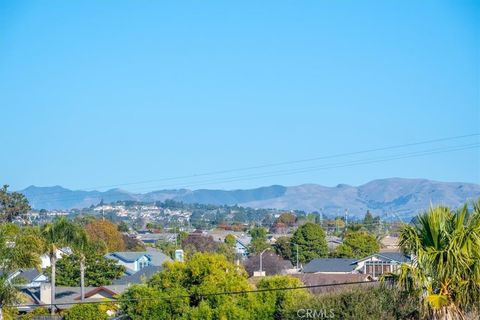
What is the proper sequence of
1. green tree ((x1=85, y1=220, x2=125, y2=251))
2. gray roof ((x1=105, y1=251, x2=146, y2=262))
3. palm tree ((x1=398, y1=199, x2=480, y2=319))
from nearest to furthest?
1. palm tree ((x1=398, y1=199, x2=480, y2=319))
2. gray roof ((x1=105, y1=251, x2=146, y2=262))
3. green tree ((x1=85, y1=220, x2=125, y2=251))

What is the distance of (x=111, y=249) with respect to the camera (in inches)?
5305

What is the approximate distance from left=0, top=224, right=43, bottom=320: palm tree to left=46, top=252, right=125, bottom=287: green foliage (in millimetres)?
36432

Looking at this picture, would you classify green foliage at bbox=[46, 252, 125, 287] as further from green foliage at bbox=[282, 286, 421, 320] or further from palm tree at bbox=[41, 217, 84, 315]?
green foliage at bbox=[282, 286, 421, 320]

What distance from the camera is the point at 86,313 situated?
188 ft

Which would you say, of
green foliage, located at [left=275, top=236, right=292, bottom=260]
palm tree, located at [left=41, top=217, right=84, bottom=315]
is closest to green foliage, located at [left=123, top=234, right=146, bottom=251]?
green foliage, located at [left=275, top=236, right=292, bottom=260]

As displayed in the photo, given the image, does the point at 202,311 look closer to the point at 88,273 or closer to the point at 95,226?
the point at 88,273

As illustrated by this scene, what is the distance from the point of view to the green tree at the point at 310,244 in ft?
407

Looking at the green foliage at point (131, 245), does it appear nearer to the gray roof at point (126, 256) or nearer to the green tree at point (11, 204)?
the green tree at point (11, 204)

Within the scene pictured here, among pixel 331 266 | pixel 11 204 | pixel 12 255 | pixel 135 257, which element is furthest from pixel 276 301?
pixel 11 204

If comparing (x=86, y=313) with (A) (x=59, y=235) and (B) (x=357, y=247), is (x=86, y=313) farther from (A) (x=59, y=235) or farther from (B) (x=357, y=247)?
(B) (x=357, y=247)

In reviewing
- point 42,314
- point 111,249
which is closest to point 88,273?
point 42,314

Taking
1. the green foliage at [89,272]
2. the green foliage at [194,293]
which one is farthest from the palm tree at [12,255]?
the green foliage at [89,272]

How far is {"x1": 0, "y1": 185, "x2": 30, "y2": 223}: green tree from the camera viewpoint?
132500 millimetres

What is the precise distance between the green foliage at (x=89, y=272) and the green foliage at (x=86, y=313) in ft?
72.7
